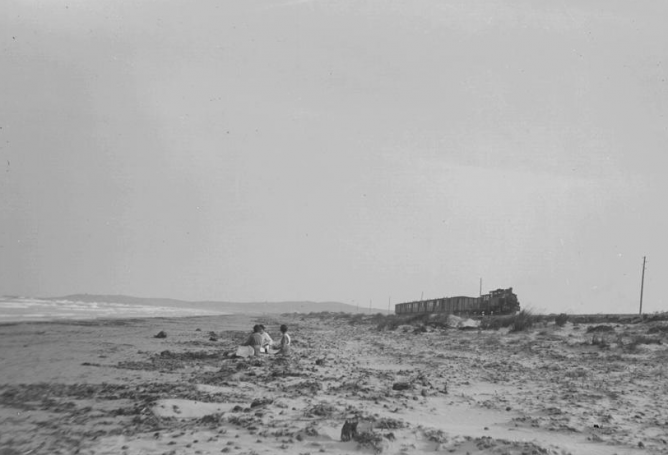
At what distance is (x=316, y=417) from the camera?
6152 millimetres

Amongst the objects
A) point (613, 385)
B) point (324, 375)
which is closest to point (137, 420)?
point (324, 375)

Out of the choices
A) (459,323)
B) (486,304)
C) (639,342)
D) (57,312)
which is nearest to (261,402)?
(639,342)

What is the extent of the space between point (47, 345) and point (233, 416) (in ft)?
38.0

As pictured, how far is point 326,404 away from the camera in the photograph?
694cm

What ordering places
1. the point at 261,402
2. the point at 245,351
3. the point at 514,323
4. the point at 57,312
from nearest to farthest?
the point at 261,402 < the point at 245,351 < the point at 514,323 < the point at 57,312

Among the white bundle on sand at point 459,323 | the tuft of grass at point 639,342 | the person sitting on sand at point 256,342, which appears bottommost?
the white bundle on sand at point 459,323

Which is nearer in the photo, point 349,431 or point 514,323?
point 349,431

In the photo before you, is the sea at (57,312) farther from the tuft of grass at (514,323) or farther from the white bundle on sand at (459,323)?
the tuft of grass at (514,323)

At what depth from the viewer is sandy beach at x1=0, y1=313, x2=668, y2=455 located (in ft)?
17.0

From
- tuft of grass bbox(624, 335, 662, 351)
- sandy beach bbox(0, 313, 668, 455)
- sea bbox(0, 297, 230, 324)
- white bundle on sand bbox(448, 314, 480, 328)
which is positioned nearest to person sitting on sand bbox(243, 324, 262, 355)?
sandy beach bbox(0, 313, 668, 455)

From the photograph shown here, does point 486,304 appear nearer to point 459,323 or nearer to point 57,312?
point 459,323

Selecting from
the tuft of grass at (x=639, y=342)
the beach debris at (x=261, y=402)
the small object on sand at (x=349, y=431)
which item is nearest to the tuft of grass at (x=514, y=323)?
the tuft of grass at (x=639, y=342)

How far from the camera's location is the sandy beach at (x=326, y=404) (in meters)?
5.19

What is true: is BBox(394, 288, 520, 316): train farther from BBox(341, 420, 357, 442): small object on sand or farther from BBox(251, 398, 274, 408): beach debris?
BBox(341, 420, 357, 442): small object on sand
